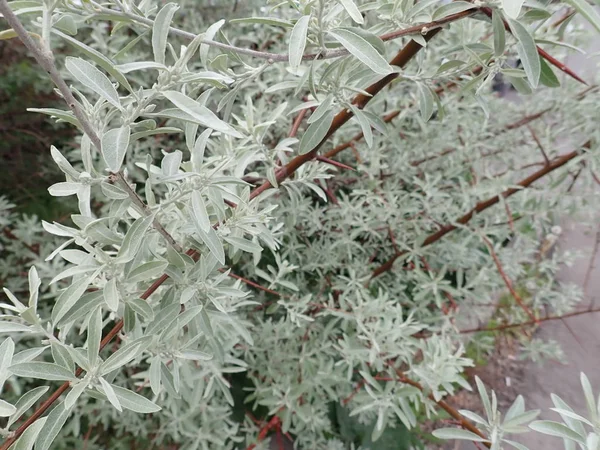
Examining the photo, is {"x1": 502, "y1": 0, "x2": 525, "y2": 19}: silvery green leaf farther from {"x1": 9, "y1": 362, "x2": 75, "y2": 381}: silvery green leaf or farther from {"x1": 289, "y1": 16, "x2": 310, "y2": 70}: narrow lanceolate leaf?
{"x1": 9, "y1": 362, "x2": 75, "y2": 381}: silvery green leaf

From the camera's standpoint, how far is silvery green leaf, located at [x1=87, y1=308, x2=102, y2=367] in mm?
Result: 421

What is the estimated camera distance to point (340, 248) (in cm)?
122

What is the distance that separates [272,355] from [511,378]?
4.69 ft

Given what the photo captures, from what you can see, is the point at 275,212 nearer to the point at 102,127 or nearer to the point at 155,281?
the point at 155,281

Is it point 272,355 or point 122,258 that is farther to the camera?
point 272,355

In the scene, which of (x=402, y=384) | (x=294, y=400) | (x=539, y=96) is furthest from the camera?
(x=539, y=96)

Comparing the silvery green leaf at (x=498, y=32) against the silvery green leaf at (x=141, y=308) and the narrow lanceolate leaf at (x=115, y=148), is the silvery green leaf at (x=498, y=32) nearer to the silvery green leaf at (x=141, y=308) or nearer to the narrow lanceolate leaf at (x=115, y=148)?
the narrow lanceolate leaf at (x=115, y=148)

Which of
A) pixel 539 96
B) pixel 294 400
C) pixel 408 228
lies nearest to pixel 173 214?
pixel 294 400

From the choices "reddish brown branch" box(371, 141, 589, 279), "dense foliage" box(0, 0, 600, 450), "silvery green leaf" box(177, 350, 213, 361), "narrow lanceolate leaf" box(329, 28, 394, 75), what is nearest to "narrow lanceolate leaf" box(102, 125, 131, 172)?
"dense foliage" box(0, 0, 600, 450)

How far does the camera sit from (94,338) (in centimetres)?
43

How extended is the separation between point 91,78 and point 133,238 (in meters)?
0.16

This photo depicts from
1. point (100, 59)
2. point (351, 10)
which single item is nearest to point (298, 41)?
point (351, 10)

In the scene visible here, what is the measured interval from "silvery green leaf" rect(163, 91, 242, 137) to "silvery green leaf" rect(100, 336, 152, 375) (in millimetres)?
234

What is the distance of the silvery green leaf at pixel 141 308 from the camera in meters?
0.47
